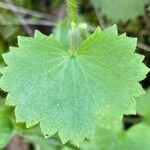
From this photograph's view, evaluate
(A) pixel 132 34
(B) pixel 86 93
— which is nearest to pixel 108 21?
(A) pixel 132 34

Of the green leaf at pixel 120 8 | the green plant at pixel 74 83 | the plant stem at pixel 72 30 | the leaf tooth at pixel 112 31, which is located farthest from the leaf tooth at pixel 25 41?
the green leaf at pixel 120 8

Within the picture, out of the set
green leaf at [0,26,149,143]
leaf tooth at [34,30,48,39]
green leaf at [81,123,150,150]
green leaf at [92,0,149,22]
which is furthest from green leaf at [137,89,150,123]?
leaf tooth at [34,30,48,39]

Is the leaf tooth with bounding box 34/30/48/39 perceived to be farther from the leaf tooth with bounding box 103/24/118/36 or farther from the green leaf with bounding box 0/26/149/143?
the leaf tooth with bounding box 103/24/118/36

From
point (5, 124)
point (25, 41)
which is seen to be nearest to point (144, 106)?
point (5, 124)

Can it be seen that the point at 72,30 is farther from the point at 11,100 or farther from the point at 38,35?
the point at 11,100

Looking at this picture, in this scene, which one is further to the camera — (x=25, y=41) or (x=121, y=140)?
(x=121, y=140)

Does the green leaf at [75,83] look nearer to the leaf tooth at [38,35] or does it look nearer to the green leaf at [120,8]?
the leaf tooth at [38,35]
